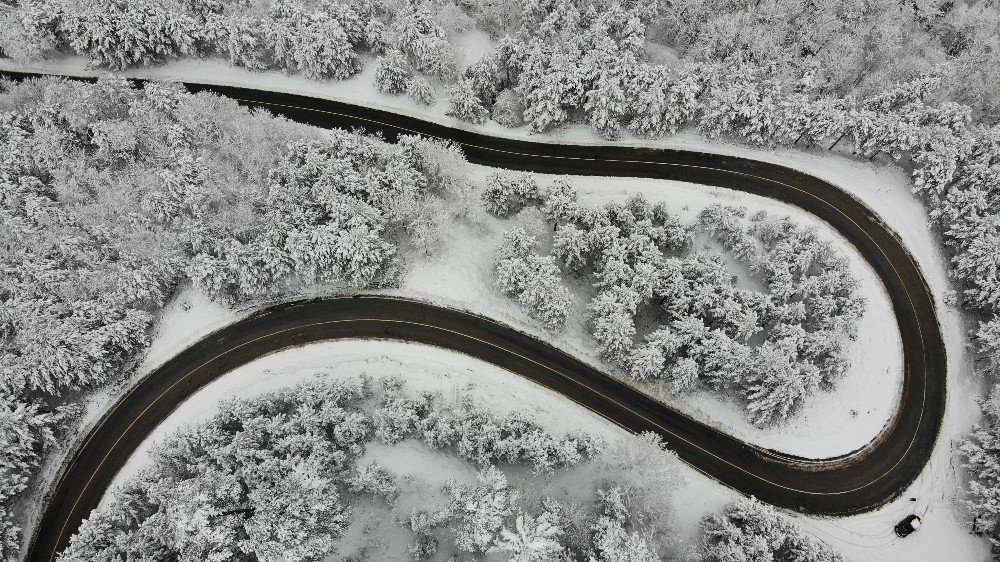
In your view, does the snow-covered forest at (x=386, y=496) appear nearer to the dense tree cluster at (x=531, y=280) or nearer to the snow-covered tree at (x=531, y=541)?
the snow-covered tree at (x=531, y=541)

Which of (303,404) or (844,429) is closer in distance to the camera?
(303,404)

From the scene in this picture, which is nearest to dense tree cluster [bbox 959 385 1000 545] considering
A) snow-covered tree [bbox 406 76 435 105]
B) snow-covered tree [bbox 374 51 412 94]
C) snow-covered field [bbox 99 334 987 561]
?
snow-covered field [bbox 99 334 987 561]

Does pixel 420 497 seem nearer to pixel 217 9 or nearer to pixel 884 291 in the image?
pixel 884 291

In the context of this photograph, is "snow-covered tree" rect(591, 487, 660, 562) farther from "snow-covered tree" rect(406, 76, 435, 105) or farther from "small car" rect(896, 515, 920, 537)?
"snow-covered tree" rect(406, 76, 435, 105)

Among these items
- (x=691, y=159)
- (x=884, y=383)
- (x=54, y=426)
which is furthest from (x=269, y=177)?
(x=884, y=383)

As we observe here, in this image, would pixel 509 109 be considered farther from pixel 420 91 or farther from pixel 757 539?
pixel 757 539

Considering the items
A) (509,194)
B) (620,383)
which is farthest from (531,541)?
(509,194)

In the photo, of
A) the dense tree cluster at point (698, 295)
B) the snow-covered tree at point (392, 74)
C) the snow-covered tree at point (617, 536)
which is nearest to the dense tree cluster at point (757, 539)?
the snow-covered tree at point (617, 536)
